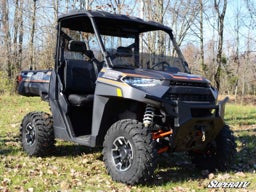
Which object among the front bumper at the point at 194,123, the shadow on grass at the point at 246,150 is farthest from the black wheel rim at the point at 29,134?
the shadow on grass at the point at 246,150

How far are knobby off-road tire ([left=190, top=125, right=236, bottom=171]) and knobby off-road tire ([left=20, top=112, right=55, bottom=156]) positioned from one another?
2.63 m

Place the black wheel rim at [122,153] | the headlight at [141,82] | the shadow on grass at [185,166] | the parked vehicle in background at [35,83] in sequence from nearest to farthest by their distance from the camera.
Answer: the headlight at [141,82] → the black wheel rim at [122,153] → the shadow on grass at [185,166] → the parked vehicle in background at [35,83]

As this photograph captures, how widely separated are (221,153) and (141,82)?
6.13 ft

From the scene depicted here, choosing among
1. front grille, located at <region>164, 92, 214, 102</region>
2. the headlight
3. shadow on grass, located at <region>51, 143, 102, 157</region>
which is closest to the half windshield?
the headlight

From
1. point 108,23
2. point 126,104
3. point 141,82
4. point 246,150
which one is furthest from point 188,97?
point 246,150

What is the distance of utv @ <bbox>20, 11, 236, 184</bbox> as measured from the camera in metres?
4.55

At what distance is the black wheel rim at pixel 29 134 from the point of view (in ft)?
20.9

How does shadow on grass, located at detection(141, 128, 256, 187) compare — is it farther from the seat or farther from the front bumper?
the seat

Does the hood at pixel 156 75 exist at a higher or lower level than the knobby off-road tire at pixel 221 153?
higher

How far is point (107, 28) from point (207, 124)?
7.41ft

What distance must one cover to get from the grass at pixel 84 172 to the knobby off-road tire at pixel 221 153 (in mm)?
166

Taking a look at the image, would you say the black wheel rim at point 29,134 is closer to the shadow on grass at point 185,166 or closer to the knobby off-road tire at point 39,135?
the knobby off-road tire at point 39,135

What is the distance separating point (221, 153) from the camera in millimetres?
5496

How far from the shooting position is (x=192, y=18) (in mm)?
23438
